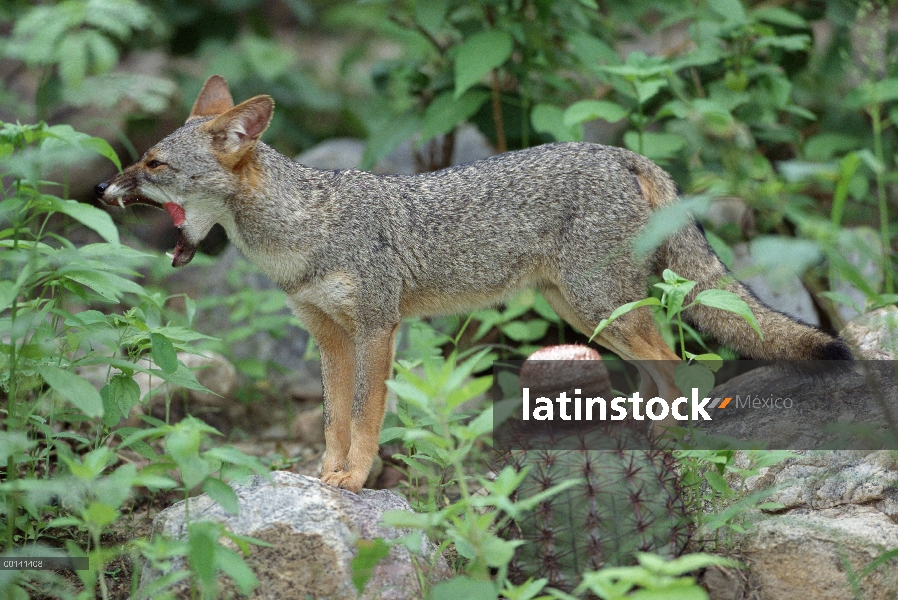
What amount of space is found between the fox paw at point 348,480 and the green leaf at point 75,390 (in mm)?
1256

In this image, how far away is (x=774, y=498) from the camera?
4742 mm

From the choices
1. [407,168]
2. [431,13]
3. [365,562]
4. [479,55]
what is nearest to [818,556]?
[365,562]

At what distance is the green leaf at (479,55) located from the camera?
6926 millimetres

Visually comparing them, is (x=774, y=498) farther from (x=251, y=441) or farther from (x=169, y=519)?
(x=251, y=441)

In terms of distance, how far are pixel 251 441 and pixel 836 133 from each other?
5.74 m

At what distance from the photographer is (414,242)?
5.45 m

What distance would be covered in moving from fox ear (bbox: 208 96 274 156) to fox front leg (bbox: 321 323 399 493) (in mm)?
1170

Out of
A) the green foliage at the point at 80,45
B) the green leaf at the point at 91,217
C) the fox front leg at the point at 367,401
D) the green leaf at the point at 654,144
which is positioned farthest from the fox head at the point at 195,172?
the green leaf at the point at 654,144

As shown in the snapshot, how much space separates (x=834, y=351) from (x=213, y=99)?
146 inches

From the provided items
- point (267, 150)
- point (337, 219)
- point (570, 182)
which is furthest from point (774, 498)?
point (267, 150)

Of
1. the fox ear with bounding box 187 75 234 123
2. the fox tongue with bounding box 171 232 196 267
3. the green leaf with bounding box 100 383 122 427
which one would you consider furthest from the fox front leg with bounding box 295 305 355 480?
the fox ear with bounding box 187 75 234 123

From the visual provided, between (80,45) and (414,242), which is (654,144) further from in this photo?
(80,45)

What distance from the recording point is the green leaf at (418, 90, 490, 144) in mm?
7434

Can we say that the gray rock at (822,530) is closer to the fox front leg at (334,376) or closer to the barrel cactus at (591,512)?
the barrel cactus at (591,512)
